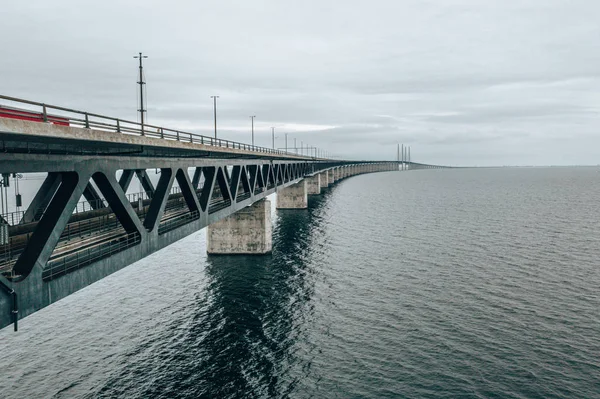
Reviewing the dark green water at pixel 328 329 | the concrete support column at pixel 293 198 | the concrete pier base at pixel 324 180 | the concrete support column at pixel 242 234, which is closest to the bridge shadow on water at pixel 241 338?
the dark green water at pixel 328 329

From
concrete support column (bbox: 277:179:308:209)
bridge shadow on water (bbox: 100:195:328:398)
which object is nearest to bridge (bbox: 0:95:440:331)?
bridge shadow on water (bbox: 100:195:328:398)

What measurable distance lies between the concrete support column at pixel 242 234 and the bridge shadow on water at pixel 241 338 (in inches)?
144

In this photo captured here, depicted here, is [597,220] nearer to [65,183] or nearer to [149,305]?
[149,305]

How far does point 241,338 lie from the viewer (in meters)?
30.4

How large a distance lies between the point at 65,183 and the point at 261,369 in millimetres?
16682

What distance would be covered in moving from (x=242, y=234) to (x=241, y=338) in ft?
81.3

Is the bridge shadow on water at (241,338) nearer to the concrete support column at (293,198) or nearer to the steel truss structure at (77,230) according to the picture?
the steel truss structure at (77,230)

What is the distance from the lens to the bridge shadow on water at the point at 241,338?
24.3 m

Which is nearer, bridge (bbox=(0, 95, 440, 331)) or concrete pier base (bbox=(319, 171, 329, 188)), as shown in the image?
bridge (bbox=(0, 95, 440, 331))

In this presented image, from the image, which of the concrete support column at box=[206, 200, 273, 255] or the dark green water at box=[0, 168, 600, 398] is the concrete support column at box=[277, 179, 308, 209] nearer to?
the dark green water at box=[0, 168, 600, 398]

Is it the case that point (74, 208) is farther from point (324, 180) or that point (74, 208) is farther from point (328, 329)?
point (324, 180)

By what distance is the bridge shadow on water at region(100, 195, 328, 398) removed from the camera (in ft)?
79.7

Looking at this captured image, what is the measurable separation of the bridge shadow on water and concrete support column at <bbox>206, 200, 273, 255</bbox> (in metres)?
3.66

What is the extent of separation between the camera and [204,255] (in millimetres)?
56344
